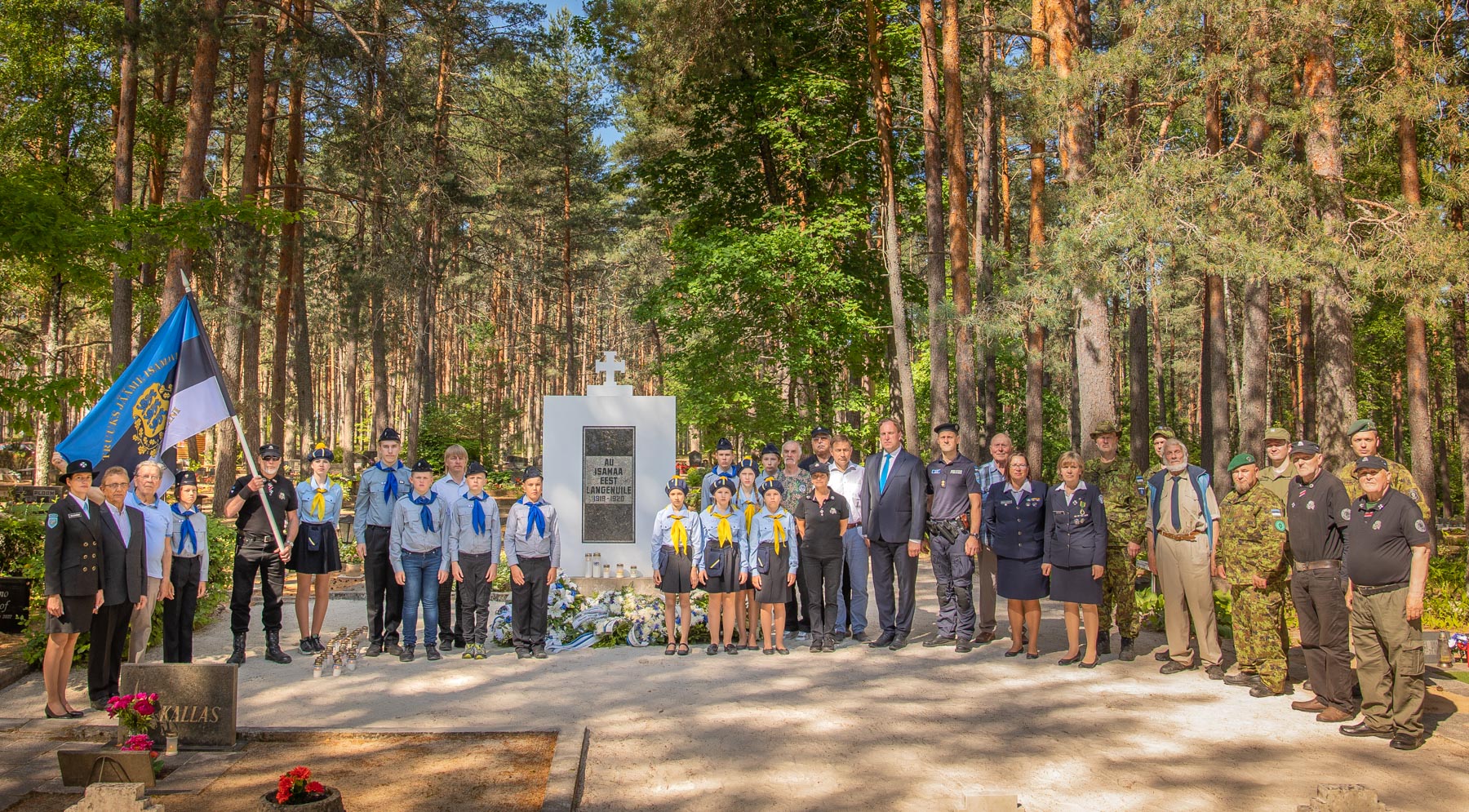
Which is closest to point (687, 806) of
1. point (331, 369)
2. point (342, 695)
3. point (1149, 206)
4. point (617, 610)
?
point (342, 695)

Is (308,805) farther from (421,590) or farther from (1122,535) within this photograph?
(1122,535)

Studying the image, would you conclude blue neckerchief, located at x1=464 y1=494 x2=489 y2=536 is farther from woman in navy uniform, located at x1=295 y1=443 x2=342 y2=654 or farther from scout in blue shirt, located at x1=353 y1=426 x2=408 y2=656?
woman in navy uniform, located at x1=295 y1=443 x2=342 y2=654

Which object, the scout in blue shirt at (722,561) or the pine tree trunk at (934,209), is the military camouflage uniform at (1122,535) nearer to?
the scout in blue shirt at (722,561)

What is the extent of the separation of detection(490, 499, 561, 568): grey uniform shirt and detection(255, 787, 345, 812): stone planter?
3804 millimetres

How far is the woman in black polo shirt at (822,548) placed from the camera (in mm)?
8641

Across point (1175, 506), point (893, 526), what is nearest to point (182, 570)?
point (893, 526)

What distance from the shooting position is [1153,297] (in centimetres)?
1076

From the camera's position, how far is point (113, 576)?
22.0 feet

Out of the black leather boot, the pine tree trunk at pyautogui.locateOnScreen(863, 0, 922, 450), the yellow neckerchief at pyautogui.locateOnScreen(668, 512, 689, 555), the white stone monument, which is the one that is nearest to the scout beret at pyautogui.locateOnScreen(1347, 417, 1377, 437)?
the yellow neckerchief at pyautogui.locateOnScreen(668, 512, 689, 555)

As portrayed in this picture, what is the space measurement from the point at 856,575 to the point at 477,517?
11.8ft

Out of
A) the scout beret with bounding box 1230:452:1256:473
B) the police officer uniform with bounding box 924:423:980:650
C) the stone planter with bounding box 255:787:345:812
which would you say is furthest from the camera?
the police officer uniform with bounding box 924:423:980:650

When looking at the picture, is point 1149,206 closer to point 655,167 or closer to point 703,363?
point 703,363

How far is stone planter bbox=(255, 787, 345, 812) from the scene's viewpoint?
13.9 ft

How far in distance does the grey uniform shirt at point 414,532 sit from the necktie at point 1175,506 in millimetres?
6182
